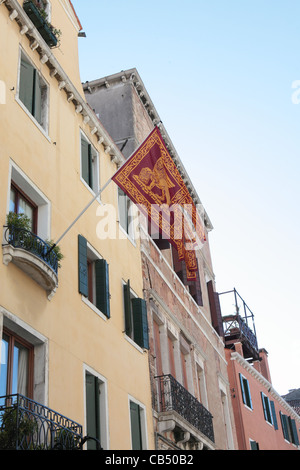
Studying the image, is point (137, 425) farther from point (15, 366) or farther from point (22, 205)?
point (22, 205)

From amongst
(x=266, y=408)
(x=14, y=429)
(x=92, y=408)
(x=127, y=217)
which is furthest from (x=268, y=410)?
(x=14, y=429)

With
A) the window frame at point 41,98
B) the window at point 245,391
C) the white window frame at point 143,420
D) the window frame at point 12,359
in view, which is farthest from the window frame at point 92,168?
the window at point 245,391

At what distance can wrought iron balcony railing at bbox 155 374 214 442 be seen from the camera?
15141 millimetres

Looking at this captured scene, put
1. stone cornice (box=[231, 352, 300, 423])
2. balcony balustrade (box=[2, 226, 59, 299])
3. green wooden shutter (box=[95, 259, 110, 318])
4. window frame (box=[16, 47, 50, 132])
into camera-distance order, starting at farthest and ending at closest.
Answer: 1. stone cornice (box=[231, 352, 300, 423])
2. green wooden shutter (box=[95, 259, 110, 318])
3. window frame (box=[16, 47, 50, 132])
4. balcony balustrade (box=[2, 226, 59, 299])

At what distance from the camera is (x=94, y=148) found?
15.2m

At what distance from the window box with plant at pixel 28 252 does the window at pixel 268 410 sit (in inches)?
825

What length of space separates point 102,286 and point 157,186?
2.55 metres

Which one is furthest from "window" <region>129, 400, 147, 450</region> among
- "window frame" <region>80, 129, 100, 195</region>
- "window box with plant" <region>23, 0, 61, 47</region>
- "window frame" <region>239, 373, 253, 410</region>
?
"window frame" <region>239, 373, 253, 410</region>

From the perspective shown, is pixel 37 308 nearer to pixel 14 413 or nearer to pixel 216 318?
pixel 14 413

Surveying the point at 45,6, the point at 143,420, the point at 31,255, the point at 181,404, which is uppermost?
the point at 45,6

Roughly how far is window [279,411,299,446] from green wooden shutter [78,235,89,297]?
74.1 feet

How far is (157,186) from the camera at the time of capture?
1415 cm

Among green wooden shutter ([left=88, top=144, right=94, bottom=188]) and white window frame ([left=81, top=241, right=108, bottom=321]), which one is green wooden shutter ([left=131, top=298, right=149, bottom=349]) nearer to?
white window frame ([left=81, top=241, right=108, bottom=321])

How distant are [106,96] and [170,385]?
10020 millimetres
